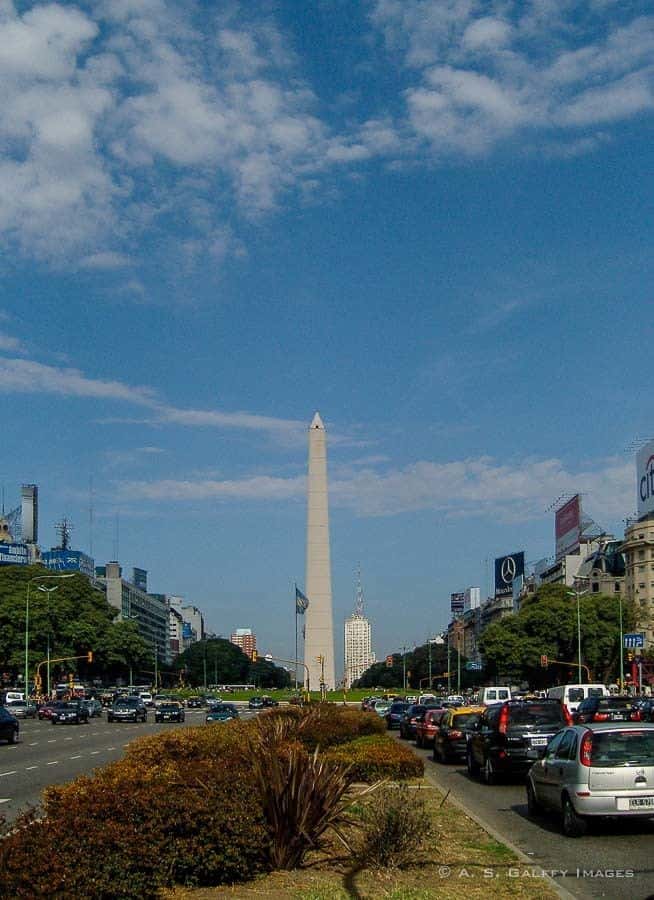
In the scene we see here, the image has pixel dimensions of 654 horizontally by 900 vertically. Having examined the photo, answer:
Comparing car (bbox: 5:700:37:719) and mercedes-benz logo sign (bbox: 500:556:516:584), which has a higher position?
mercedes-benz logo sign (bbox: 500:556:516:584)

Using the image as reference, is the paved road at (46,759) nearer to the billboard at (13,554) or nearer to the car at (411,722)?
the car at (411,722)

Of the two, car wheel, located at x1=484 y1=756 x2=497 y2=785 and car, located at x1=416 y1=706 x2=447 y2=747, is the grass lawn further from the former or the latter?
car, located at x1=416 y1=706 x2=447 y2=747

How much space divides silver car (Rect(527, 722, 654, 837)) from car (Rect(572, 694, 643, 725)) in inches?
653

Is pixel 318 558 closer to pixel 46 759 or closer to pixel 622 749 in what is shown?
pixel 46 759

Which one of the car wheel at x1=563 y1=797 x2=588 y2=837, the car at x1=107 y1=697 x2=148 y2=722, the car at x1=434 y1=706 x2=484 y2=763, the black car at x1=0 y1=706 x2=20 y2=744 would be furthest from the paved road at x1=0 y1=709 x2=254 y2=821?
the car at x1=107 y1=697 x2=148 y2=722

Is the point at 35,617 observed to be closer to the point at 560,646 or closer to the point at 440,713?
the point at 560,646

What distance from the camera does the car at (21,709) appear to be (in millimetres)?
70312

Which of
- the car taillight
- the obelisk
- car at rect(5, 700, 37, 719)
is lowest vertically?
car at rect(5, 700, 37, 719)

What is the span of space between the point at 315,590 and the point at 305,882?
72397 mm

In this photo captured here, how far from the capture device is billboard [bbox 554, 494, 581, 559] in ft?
447

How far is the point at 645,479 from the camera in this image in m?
103

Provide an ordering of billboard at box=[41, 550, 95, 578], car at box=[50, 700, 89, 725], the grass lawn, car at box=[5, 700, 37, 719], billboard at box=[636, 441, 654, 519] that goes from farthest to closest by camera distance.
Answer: billboard at box=[41, 550, 95, 578] < billboard at box=[636, 441, 654, 519] < car at box=[5, 700, 37, 719] < car at box=[50, 700, 89, 725] < the grass lawn

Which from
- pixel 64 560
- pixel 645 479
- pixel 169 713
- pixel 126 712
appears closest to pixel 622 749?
pixel 169 713

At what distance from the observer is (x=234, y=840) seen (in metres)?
9.45
